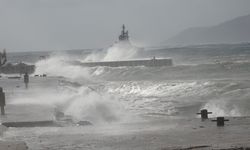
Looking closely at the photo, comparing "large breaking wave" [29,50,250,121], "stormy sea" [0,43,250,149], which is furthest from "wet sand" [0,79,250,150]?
"large breaking wave" [29,50,250,121]

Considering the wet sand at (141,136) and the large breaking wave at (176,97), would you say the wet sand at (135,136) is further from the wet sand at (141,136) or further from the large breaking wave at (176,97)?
the large breaking wave at (176,97)

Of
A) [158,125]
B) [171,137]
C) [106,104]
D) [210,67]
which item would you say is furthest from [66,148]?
[210,67]

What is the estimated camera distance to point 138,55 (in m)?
117

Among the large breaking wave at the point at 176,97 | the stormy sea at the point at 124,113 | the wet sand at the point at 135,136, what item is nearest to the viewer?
the wet sand at the point at 135,136

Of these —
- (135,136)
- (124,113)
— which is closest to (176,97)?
(124,113)

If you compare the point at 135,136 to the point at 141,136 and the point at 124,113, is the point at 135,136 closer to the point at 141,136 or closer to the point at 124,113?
the point at 141,136

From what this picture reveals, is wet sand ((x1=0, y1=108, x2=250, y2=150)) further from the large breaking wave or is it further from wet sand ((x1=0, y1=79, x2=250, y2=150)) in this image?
the large breaking wave

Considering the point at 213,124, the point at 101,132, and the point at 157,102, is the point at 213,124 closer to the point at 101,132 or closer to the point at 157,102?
the point at 101,132

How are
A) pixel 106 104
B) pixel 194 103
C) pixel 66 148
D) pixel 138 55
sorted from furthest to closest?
pixel 138 55 < pixel 194 103 < pixel 106 104 < pixel 66 148

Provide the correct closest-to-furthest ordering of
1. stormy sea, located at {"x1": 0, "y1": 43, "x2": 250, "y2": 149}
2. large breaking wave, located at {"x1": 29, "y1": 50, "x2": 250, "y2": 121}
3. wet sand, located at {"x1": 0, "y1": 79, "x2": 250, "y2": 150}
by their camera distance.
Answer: wet sand, located at {"x1": 0, "y1": 79, "x2": 250, "y2": 150} < stormy sea, located at {"x1": 0, "y1": 43, "x2": 250, "y2": 149} < large breaking wave, located at {"x1": 29, "y1": 50, "x2": 250, "y2": 121}

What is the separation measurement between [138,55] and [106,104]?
94328mm

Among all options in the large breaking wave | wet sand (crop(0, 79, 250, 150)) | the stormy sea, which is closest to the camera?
wet sand (crop(0, 79, 250, 150))

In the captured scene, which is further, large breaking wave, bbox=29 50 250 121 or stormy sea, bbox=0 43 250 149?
large breaking wave, bbox=29 50 250 121

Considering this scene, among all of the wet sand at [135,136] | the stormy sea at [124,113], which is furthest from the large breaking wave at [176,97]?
the wet sand at [135,136]
